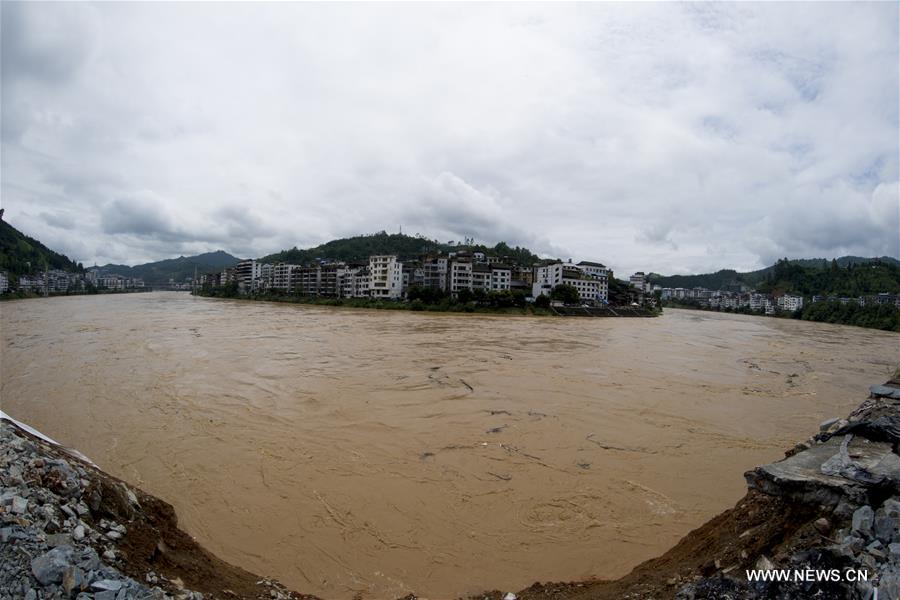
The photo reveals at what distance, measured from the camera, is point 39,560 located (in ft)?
6.93

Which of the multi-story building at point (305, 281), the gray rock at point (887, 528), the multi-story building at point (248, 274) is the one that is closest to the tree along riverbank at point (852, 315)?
the gray rock at point (887, 528)

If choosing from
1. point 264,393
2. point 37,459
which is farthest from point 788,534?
point 264,393

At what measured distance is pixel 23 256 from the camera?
7738cm

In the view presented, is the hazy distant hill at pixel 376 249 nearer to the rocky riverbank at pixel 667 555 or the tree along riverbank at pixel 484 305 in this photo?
the tree along riverbank at pixel 484 305

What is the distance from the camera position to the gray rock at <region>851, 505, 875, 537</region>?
2123 mm

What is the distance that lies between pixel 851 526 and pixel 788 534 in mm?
327

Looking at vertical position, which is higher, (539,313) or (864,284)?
(864,284)

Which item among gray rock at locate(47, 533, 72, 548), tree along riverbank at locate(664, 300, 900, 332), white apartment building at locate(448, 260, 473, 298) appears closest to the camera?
gray rock at locate(47, 533, 72, 548)

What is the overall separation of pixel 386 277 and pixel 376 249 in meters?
48.8

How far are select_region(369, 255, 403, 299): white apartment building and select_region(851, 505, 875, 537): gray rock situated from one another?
52725 mm

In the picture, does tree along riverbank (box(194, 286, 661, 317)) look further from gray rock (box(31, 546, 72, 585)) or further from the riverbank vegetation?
gray rock (box(31, 546, 72, 585))

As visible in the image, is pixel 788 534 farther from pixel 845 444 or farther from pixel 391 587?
pixel 391 587

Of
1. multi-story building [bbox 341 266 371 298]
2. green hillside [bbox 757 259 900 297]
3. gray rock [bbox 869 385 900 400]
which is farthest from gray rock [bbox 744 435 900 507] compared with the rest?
green hillside [bbox 757 259 900 297]

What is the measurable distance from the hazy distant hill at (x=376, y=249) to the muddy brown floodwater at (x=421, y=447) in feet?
245
